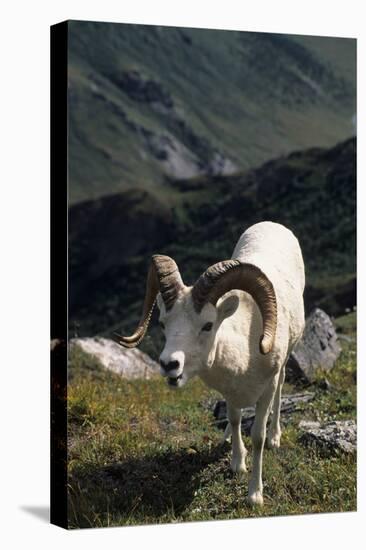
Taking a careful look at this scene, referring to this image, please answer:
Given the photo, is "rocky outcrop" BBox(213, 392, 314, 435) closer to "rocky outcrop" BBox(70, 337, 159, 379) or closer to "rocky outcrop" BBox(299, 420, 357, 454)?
"rocky outcrop" BBox(299, 420, 357, 454)

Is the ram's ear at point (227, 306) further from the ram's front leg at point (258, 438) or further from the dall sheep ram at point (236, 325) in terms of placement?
the ram's front leg at point (258, 438)

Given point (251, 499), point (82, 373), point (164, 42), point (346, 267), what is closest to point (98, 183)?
point (164, 42)

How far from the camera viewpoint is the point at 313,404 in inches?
587

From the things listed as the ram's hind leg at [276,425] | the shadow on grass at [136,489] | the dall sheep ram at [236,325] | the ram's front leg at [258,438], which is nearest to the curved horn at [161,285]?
the dall sheep ram at [236,325]

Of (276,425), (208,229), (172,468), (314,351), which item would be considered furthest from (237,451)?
(208,229)

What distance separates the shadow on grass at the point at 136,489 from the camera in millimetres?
11836

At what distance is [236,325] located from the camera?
1174 cm

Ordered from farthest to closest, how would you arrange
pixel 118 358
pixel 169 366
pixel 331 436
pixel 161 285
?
pixel 118 358
pixel 331 436
pixel 161 285
pixel 169 366

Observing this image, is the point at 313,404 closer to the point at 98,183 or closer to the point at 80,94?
the point at 98,183

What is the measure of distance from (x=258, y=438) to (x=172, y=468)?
3.81 ft

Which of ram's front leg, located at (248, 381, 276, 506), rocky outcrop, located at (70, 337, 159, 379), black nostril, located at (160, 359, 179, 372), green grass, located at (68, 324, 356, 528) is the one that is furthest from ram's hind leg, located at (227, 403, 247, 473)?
rocky outcrop, located at (70, 337, 159, 379)

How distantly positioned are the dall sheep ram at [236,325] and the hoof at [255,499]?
0.04 ft

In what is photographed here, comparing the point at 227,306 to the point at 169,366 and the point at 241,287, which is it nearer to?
the point at 241,287

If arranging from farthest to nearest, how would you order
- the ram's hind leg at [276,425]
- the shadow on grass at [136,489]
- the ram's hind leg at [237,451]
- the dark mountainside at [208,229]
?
the dark mountainside at [208,229] → the ram's hind leg at [276,425] → the ram's hind leg at [237,451] → the shadow on grass at [136,489]
